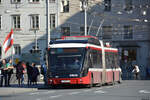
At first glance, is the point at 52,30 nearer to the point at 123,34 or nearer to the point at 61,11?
the point at 61,11

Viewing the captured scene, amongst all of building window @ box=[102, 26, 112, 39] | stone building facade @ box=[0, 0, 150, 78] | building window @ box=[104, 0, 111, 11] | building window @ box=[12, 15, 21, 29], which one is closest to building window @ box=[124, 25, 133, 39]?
stone building facade @ box=[0, 0, 150, 78]

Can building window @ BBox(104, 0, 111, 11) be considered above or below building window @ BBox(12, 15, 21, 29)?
above

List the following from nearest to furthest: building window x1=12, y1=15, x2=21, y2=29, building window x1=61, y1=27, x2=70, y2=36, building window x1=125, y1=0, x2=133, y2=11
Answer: building window x1=125, y1=0, x2=133, y2=11 → building window x1=61, y1=27, x2=70, y2=36 → building window x1=12, y1=15, x2=21, y2=29

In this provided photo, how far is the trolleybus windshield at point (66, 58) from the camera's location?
28.3 meters

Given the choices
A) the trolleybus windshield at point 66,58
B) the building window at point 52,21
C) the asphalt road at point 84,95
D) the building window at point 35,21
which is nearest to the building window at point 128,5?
the building window at point 52,21

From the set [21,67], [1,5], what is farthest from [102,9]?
[21,67]

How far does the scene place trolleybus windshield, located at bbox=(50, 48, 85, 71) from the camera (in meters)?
28.3

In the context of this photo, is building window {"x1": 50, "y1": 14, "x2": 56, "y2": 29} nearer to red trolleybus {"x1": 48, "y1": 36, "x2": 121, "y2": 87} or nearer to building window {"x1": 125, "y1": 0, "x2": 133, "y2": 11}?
building window {"x1": 125, "y1": 0, "x2": 133, "y2": 11}

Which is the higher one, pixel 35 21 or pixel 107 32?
pixel 35 21

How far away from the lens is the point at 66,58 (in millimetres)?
28562

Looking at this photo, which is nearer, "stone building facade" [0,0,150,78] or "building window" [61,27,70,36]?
"stone building facade" [0,0,150,78]

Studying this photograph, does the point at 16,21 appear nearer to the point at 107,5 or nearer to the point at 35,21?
the point at 35,21

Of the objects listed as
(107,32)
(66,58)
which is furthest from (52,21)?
(66,58)

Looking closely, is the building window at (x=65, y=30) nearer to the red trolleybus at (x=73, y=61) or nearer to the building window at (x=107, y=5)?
the building window at (x=107, y=5)
